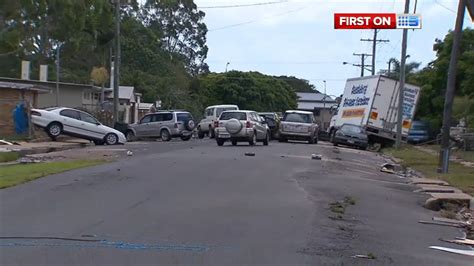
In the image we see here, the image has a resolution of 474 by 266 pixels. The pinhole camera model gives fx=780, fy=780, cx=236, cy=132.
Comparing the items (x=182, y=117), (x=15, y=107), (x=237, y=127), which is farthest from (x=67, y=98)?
(x=237, y=127)

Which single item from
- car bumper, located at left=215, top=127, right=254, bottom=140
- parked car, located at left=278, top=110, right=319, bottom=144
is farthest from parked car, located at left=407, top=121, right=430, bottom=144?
car bumper, located at left=215, top=127, right=254, bottom=140

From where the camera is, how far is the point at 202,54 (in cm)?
8744

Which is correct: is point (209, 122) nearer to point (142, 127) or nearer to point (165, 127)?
point (165, 127)

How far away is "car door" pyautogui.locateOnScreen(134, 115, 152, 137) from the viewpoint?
43312 millimetres

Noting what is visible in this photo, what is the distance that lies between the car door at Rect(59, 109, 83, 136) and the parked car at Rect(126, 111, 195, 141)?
26.7ft

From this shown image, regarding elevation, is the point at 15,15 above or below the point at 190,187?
above

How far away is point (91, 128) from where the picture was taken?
3525 cm

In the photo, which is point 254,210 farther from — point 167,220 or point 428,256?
point 428,256

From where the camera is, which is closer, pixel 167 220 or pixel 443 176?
pixel 167 220

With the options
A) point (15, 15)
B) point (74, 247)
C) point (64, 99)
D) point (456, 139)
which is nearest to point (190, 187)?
point (74, 247)

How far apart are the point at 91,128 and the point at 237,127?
7.16m

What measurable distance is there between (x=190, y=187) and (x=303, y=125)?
2671 centimetres

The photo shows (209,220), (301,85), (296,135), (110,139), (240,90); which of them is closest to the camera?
(209,220)

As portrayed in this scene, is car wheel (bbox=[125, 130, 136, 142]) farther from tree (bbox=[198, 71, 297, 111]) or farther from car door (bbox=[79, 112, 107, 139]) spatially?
tree (bbox=[198, 71, 297, 111])
